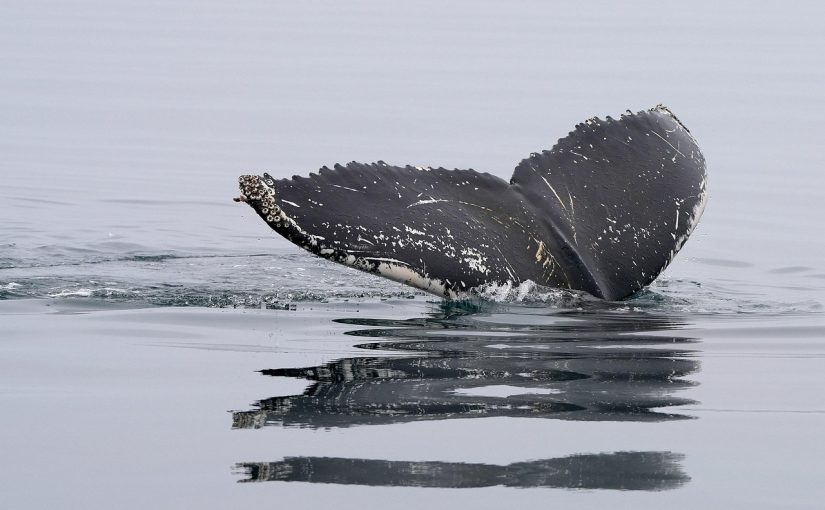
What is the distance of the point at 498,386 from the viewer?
19.4 ft

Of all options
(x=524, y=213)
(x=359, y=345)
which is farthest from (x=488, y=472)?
(x=524, y=213)

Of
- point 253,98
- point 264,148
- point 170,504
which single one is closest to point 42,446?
point 170,504

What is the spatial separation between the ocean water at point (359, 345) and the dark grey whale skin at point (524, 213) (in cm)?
25

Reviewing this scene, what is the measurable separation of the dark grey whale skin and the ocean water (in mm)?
253

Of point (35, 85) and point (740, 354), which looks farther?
point (35, 85)

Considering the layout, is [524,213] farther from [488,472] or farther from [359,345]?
[488,472]

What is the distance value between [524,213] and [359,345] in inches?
60.2

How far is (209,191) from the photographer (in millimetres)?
15438

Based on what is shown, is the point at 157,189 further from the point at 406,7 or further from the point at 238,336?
the point at 406,7

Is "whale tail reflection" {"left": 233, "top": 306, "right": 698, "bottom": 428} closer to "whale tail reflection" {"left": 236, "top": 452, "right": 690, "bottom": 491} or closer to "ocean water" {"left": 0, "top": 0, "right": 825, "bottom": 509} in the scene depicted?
"ocean water" {"left": 0, "top": 0, "right": 825, "bottom": 509}

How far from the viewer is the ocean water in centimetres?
463

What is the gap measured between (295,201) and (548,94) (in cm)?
1814

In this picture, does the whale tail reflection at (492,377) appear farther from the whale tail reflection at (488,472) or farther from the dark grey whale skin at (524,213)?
the whale tail reflection at (488,472)

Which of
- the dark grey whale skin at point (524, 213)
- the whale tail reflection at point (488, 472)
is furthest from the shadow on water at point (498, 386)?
the dark grey whale skin at point (524, 213)
